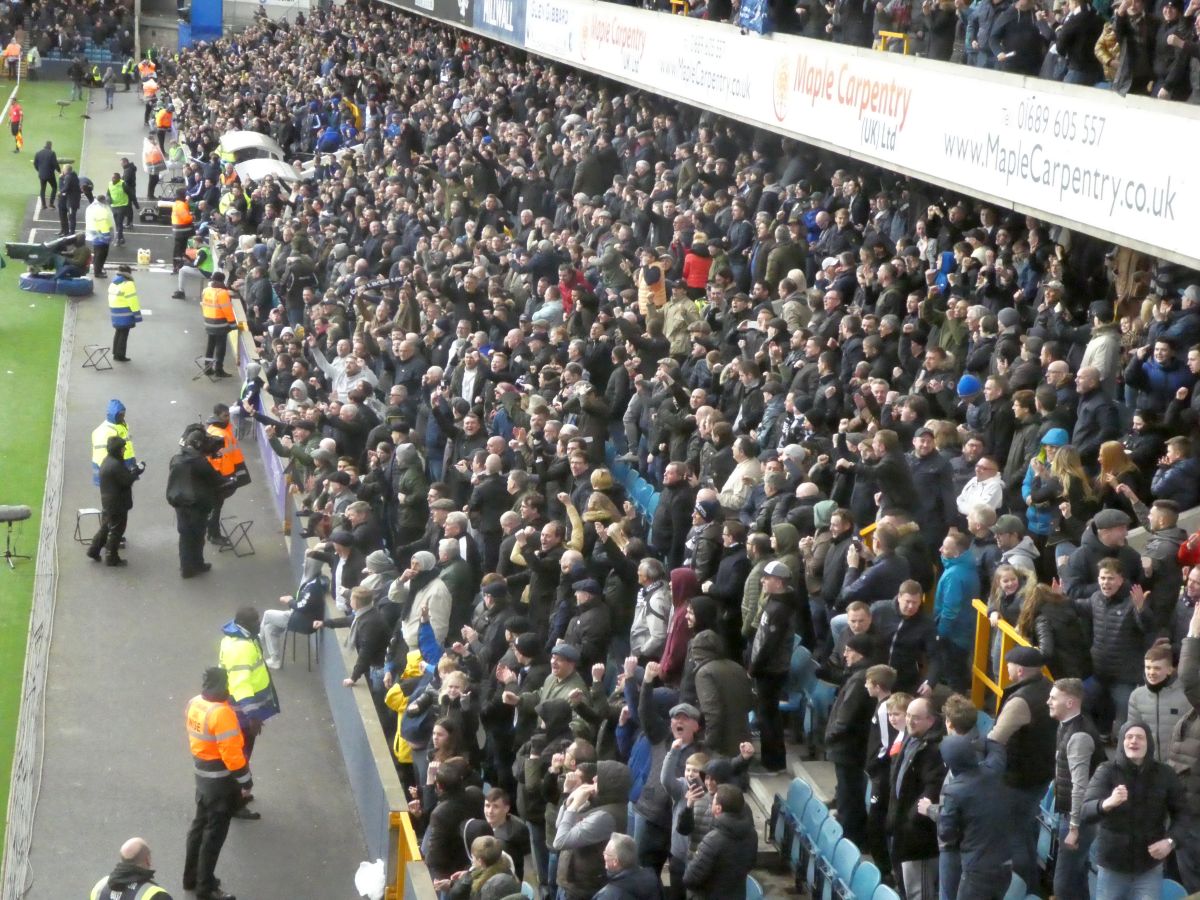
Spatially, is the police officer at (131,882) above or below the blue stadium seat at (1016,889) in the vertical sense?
below

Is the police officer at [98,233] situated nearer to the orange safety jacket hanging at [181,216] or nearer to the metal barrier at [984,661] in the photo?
the orange safety jacket hanging at [181,216]

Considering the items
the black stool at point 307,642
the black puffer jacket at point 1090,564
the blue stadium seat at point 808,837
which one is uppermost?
the black puffer jacket at point 1090,564

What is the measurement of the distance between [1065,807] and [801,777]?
2480 millimetres

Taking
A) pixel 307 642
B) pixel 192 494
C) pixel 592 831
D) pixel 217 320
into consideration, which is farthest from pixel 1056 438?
pixel 217 320

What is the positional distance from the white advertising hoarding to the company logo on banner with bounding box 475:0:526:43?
23.9 feet

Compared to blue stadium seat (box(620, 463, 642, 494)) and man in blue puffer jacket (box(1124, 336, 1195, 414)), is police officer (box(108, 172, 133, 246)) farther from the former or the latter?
man in blue puffer jacket (box(1124, 336, 1195, 414))

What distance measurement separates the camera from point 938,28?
645 inches

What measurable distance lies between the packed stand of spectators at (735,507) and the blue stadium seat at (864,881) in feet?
0.52

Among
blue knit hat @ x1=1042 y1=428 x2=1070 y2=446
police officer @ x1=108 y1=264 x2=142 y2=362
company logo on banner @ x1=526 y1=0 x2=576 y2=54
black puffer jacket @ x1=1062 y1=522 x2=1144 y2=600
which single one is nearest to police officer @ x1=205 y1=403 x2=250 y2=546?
police officer @ x1=108 y1=264 x2=142 y2=362

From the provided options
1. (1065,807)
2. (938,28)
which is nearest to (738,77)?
(938,28)

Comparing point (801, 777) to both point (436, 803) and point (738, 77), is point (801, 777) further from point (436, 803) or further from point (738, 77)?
point (738, 77)

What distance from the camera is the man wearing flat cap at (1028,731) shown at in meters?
8.17

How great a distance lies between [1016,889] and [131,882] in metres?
4.35

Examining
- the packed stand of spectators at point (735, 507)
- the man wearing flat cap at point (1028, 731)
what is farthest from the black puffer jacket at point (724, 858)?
the man wearing flat cap at point (1028, 731)
